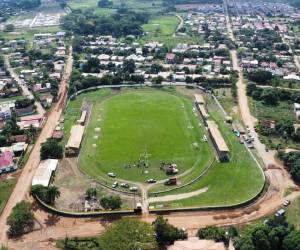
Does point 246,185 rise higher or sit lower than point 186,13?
higher

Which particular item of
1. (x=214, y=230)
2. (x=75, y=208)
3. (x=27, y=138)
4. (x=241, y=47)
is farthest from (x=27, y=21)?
(x=214, y=230)

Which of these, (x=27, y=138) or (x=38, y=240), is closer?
(x=38, y=240)

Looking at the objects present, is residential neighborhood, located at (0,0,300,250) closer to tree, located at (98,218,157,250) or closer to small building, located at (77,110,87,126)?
tree, located at (98,218,157,250)

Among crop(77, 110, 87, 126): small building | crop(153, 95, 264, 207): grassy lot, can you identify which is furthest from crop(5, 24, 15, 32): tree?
crop(153, 95, 264, 207): grassy lot

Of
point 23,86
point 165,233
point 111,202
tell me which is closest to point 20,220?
point 111,202

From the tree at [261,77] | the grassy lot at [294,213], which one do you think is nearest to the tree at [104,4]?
the tree at [261,77]

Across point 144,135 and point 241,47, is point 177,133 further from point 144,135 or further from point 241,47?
point 241,47

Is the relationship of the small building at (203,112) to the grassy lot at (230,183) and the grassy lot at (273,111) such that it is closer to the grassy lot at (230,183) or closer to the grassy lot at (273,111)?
the grassy lot at (273,111)
